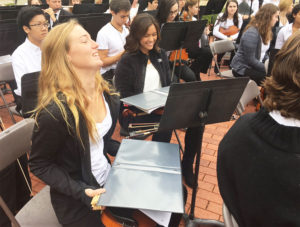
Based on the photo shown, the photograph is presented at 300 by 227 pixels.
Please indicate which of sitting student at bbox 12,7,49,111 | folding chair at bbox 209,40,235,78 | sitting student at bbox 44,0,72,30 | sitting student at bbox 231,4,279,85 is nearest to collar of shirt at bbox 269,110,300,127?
sitting student at bbox 12,7,49,111

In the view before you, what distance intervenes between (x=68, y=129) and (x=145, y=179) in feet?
1.58

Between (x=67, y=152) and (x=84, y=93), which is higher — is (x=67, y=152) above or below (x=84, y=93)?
below

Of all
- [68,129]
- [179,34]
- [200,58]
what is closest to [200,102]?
[68,129]

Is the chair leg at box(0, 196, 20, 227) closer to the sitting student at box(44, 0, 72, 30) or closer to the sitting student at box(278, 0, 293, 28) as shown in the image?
the sitting student at box(44, 0, 72, 30)

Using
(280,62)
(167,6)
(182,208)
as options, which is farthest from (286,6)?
(182,208)

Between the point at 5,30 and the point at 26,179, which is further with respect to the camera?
the point at 5,30

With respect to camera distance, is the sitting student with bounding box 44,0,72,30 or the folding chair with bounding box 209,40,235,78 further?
the sitting student with bounding box 44,0,72,30

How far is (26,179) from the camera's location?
1.61 metres

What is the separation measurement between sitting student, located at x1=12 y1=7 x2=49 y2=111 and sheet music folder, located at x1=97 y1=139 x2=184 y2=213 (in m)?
1.59

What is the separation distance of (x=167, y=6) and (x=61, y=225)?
3353mm

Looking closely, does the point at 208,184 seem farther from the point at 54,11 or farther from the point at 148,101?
the point at 54,11

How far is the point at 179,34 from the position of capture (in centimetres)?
304

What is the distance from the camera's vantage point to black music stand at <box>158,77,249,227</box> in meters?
1.50

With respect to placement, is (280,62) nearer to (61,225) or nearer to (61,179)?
(61,179)
